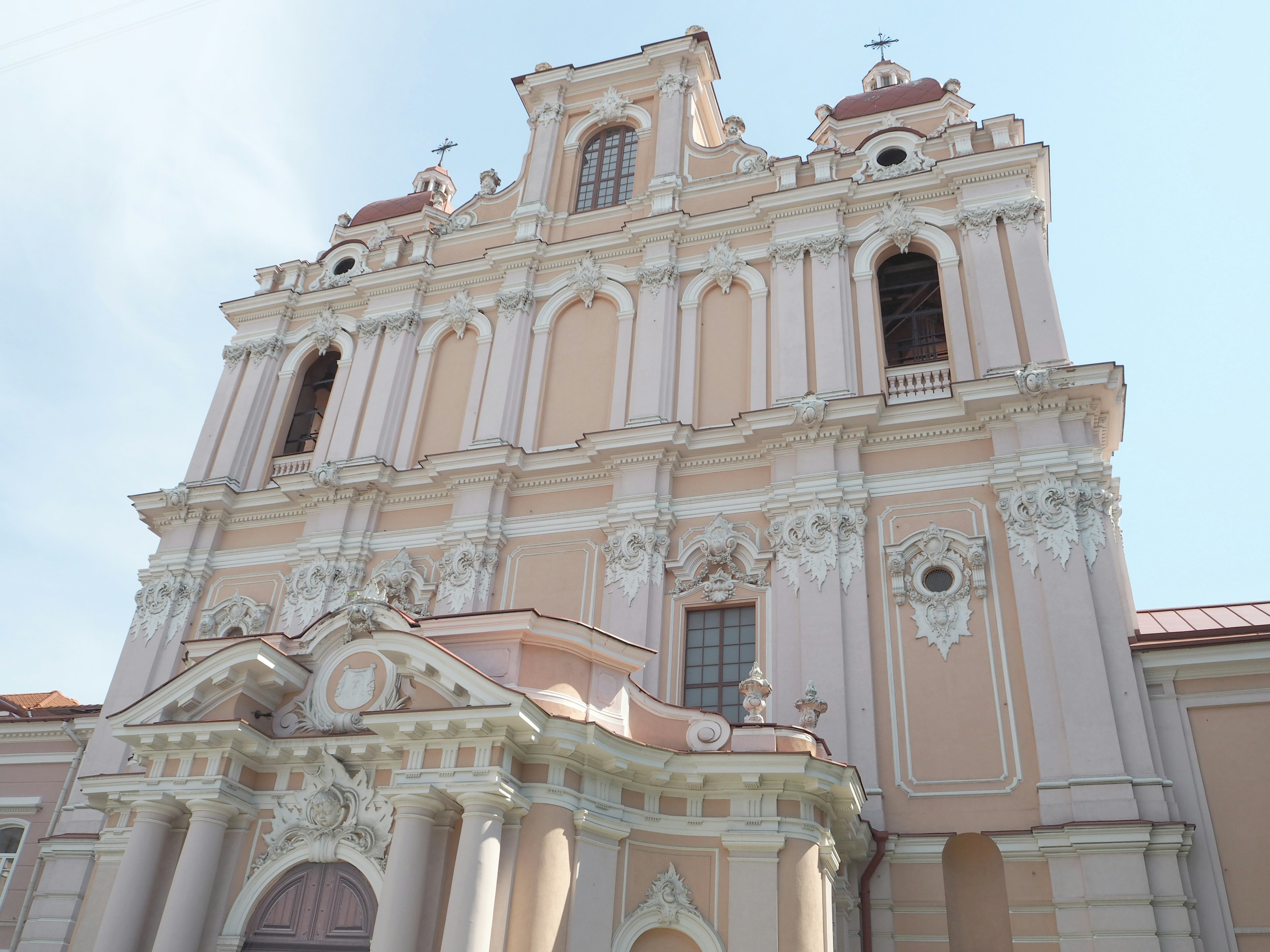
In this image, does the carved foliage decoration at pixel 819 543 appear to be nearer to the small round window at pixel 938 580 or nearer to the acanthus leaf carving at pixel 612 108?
the small round window at pixel 938 580

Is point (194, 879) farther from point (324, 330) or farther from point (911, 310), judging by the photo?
point (911, 310)

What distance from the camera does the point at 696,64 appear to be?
82.7ft

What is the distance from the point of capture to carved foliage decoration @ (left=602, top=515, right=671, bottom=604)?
58.3ft

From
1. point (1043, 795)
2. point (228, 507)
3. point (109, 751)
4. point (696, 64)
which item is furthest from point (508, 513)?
point (696, 64)

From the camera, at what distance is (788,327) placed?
1984cm

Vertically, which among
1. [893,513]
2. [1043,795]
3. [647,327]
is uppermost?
[647,327]

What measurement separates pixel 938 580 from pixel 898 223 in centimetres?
795

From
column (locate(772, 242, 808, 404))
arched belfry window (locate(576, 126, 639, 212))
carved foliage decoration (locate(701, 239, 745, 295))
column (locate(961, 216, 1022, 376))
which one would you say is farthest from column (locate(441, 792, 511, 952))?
arched belfry window (locate(576, 126, 639, 212))

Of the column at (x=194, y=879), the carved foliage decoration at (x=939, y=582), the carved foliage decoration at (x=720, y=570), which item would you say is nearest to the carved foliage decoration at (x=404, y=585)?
the carved foliage decoration at (x=720, y=570)

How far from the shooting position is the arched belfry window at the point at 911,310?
21.1 m

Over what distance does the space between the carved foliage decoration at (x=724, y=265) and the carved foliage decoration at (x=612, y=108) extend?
575 centimetres

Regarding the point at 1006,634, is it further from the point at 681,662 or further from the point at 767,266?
the point at 767,266

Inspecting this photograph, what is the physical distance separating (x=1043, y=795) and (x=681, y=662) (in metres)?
5.90

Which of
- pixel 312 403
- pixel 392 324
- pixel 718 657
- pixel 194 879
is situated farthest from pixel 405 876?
pixel 312 403
